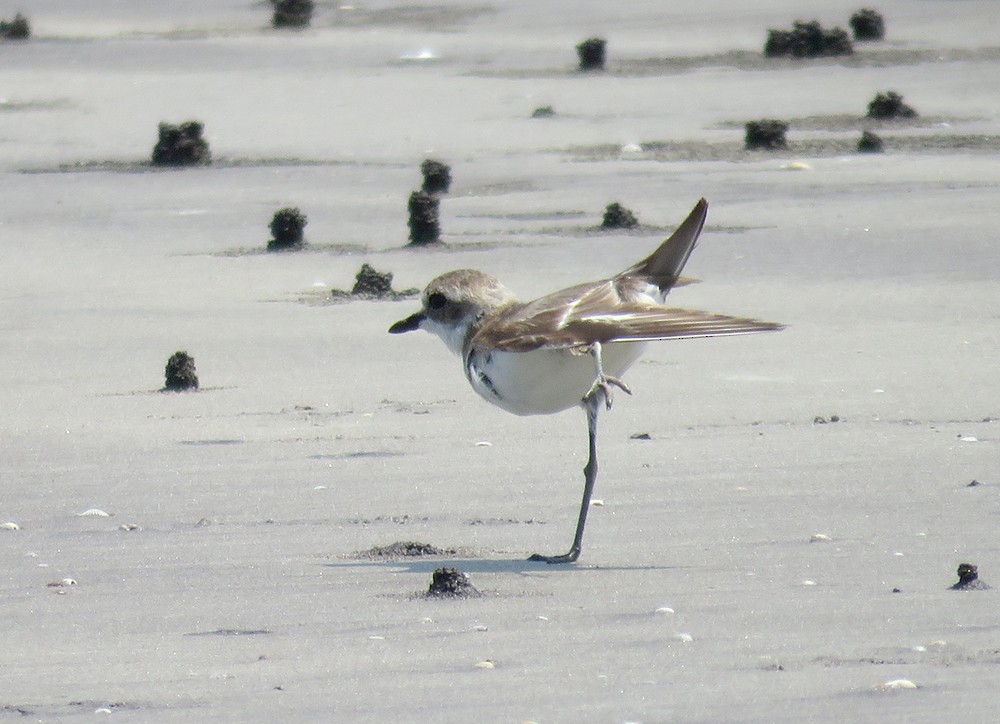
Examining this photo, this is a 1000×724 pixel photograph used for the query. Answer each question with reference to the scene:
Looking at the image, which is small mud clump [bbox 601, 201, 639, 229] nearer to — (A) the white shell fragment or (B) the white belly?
(B) the white belly

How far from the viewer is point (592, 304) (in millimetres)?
6285

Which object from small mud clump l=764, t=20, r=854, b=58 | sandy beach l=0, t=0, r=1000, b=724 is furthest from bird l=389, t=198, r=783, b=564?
small mud clump l=764, t=20, r=854, b=58

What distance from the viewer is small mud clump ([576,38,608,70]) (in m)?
19.5

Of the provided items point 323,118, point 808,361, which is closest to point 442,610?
point 808,361

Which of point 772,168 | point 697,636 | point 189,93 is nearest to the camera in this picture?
point 697,636


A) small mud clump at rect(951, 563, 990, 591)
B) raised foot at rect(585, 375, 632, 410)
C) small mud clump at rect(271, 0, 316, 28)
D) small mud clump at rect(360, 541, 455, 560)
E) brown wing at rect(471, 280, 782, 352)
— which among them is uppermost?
small mud clump at rect(271, 0, 316, 28)

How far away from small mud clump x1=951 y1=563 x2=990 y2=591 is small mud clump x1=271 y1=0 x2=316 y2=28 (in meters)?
18.3

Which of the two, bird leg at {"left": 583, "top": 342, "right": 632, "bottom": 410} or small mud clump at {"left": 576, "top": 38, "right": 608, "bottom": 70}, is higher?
small mud clump at {"left": 576, "top": 38, "right": 608, "bottom": 70}

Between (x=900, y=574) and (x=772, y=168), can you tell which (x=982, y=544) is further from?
(x=772, y=168)

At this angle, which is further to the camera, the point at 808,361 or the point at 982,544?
the point at 808,361

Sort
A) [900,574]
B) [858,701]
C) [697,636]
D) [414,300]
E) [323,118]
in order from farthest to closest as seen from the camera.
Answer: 1. [323,118]
2. [414,300]
3. [900,574]
4. [697,636]
5. [858,701]

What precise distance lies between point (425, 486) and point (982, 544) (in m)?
1.90

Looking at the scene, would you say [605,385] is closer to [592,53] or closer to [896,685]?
[896,685]

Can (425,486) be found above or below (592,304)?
below
